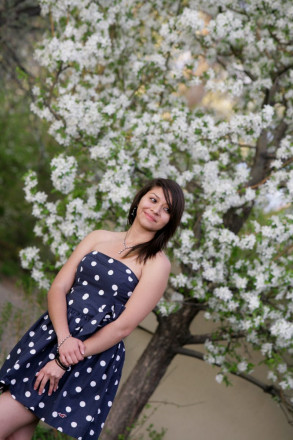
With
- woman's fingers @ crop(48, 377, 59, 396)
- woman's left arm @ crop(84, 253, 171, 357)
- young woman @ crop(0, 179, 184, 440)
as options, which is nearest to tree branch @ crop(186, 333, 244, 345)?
young woman @ crop(0, 179, 184, 440)

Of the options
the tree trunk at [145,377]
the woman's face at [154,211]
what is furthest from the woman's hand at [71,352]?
the tree trunk at [145,377]

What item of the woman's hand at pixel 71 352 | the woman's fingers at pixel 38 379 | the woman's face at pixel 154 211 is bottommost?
the woman's fingers at pixel 38 379

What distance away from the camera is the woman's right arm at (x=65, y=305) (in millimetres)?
2100

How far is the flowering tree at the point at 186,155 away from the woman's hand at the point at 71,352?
1675 mm

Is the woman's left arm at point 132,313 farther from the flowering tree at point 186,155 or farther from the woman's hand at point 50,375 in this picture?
the flowering tree at point 186,155

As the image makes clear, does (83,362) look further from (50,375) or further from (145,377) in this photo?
(145,377)

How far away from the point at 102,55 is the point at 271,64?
129 centimetres

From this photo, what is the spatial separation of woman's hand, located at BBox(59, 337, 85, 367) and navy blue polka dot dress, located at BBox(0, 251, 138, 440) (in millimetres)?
48

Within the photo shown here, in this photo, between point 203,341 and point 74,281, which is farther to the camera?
point 203,341

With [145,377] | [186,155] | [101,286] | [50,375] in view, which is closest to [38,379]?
[50,375]

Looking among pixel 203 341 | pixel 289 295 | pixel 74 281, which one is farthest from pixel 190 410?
pixel 74 281

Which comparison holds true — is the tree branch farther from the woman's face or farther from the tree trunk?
the woman's face

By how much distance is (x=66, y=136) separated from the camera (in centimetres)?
395

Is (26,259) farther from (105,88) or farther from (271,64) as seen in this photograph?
(271,64)
